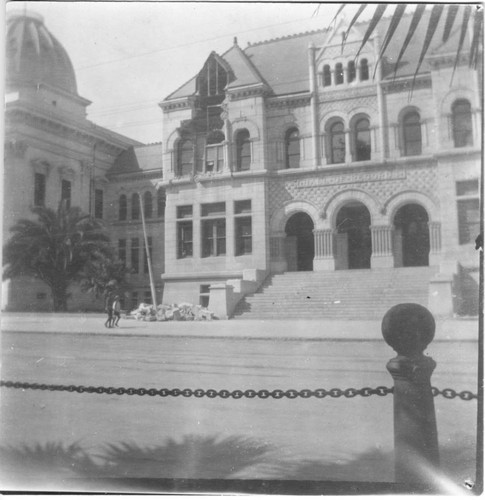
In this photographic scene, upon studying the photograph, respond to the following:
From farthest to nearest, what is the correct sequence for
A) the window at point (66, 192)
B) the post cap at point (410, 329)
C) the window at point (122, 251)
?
the window at point (122, 251) → the window at point (66, 192) → the post cap at point (410, 329)

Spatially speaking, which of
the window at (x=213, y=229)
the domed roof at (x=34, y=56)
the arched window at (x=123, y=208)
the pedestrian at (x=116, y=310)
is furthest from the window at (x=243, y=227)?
the domed roof at (x=34, y=56)

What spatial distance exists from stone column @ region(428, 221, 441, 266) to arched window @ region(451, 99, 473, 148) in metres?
0.70

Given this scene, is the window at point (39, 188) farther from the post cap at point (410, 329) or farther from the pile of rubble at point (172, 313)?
the post cap at point (410, 329)

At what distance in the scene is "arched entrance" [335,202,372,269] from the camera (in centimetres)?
425

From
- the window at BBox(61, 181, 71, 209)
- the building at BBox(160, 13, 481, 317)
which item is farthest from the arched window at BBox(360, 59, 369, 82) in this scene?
the window at BBox(61, 181, 71, 209)

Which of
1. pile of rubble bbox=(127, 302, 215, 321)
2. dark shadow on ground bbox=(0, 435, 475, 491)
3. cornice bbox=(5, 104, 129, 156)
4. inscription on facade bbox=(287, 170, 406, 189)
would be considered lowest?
dark shadow on ground bbox=(0, 435, 475, 491)

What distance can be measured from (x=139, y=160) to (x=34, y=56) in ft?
4.19

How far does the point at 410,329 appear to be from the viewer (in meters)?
2.89

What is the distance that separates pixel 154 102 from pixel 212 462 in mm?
3164

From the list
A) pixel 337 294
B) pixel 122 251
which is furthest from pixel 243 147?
pixel 337 294

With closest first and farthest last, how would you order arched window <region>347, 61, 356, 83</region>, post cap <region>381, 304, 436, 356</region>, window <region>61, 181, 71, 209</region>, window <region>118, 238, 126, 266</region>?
post cap <region>381, 304, 436, 356</region> → arched window <region>347, 61, 356, 83</region> → window <region>61, 181, 71, 209</region> → window <region>118, 238, 126, 266</region>

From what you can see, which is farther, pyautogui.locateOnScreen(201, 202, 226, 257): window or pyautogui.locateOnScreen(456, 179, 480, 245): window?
pyautogui.locateOnScreen(201, 202, 226, 257): window

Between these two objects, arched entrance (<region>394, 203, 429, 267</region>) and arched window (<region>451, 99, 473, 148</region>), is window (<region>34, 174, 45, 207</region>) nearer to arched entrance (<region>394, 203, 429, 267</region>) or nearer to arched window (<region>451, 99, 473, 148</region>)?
arched entrance (<region>394, 203, 429, 267</region>)

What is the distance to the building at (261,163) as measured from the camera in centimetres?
415
